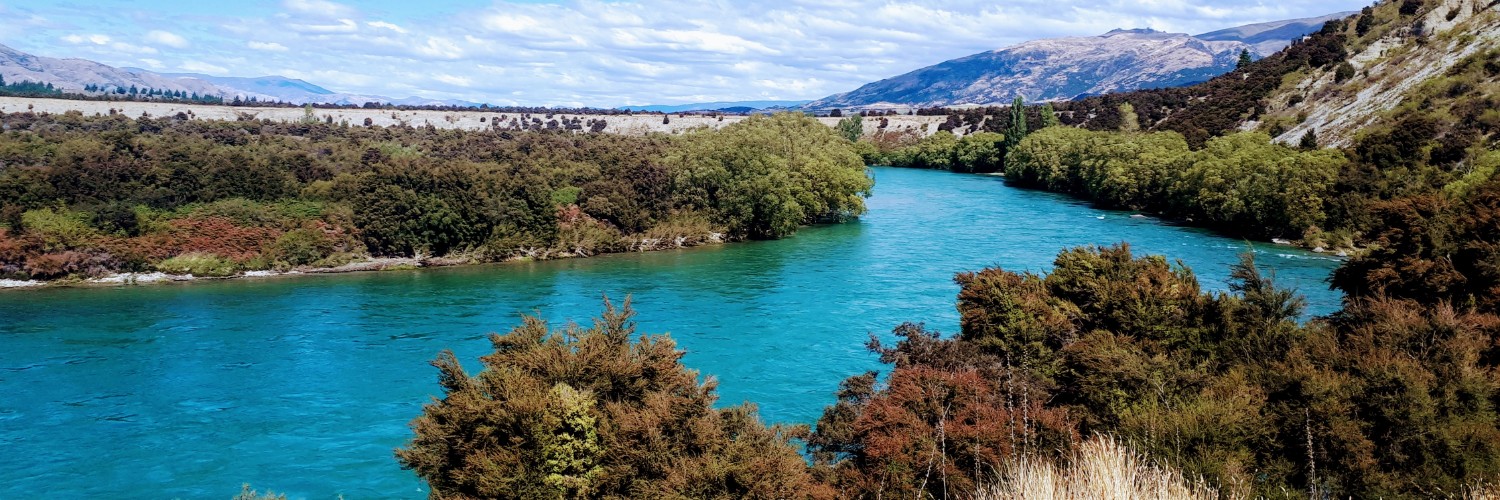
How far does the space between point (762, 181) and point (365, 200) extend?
23574 millimetres

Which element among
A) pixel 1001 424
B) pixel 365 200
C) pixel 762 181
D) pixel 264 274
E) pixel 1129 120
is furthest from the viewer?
pixel 1129 120

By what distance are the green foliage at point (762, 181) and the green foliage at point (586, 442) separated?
43.6m

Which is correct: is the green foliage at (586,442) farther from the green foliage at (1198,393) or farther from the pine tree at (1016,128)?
the pine tree at (1016,128)

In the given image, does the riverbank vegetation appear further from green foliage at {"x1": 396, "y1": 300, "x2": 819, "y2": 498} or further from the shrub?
the shrub

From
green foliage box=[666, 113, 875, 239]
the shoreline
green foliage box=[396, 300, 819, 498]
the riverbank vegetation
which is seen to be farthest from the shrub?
green foliage box=[396, 300, 819, 498]

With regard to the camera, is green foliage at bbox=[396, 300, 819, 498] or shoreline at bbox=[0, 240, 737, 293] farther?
shoreline at bbox=[0, 240, 737, 293]

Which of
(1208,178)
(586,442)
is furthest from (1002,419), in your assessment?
(1208,178)

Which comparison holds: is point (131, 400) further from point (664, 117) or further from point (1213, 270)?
point (664, 117)

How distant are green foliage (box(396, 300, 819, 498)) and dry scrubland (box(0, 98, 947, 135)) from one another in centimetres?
6825

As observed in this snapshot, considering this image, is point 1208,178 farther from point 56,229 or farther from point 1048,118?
point 56,229

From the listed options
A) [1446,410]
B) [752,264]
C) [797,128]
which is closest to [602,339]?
[1446,410]

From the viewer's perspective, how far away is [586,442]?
44.4 feet

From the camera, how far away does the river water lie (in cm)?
2136

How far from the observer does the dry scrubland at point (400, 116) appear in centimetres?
9219
